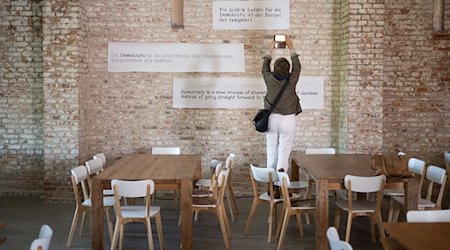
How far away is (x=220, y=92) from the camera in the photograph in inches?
364

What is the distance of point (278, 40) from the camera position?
8070 mm

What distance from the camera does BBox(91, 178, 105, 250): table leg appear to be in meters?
5.65

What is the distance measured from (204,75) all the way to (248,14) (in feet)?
4.22

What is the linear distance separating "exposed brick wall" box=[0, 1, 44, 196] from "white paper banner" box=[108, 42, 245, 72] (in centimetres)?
135

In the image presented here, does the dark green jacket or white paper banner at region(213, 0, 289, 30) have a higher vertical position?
white paper banner at region(213, 0, 289, 30)

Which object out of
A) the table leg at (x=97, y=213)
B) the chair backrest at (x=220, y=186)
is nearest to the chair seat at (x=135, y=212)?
the table leg at (x=97, y=213)

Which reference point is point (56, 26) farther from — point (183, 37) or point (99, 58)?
point (183, 37)

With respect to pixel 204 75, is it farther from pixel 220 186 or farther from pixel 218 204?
pixel 218 204

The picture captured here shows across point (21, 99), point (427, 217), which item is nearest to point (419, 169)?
point (427, 217)

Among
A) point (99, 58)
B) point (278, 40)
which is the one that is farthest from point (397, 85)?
point (99, 58)

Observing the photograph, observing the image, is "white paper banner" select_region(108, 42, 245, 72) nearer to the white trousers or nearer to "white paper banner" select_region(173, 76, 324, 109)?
"white paper banner" select_region(173, 76, 324, 109)

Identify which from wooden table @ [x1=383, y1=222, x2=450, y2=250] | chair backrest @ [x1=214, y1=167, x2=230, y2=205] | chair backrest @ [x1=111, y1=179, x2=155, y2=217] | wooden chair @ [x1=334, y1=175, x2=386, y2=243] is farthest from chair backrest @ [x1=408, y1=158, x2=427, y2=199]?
chair backrest @ [x1=111, y1=179, x2=155, y2=217]

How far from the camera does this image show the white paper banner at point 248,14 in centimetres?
916

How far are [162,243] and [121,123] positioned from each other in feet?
12.2
